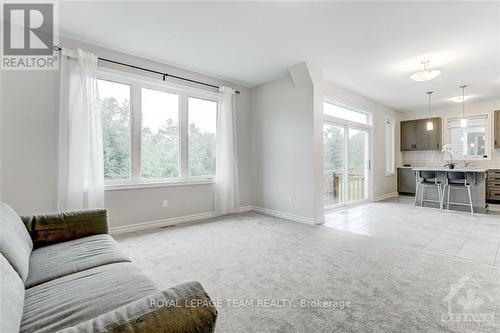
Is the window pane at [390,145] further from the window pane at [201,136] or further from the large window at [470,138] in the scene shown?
the window pane at [201,136]

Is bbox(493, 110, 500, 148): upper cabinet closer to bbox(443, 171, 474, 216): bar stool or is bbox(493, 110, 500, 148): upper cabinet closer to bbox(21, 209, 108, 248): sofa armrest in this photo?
bbox(443, 171, 474, 216): bar stool

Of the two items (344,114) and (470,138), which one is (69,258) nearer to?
(344,114)

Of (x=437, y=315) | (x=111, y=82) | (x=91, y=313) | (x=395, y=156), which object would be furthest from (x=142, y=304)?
(x=395, y=156)

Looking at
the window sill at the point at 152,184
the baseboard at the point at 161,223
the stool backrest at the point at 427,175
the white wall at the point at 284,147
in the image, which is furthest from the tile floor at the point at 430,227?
the window sill at the point at 152,184

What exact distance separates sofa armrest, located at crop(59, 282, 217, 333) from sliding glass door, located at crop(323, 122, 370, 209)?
4476 millimetres

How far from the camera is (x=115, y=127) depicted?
11.5 ft

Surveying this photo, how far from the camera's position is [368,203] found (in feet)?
19.6

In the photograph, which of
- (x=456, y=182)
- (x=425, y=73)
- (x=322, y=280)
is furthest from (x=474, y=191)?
(x=322, y=280)

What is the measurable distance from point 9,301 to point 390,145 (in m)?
8.44

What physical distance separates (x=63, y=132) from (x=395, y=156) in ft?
27.3

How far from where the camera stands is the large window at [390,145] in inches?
282

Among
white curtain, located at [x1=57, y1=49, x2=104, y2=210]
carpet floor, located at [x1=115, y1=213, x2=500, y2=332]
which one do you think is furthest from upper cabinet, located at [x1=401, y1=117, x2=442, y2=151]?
white curtain, located at [x1=57, y1=49, x2=104, y2=210]

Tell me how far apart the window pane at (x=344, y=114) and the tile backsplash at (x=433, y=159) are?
280 centimetres

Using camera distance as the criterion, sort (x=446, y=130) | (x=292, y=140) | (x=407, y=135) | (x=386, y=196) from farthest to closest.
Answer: (x=407, y=135) < (x=446, y=130) < (x=386, y=196) < (x=292, y=140)
